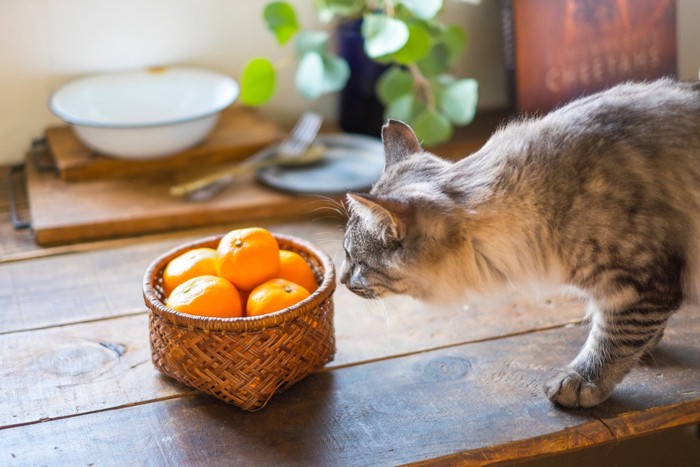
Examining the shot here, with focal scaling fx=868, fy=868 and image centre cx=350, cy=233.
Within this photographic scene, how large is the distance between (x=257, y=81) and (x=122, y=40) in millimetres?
390

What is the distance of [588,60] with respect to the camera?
2137 mm

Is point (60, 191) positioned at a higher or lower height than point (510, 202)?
lower

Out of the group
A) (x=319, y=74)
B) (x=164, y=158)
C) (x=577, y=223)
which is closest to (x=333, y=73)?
(x=319, y=74)

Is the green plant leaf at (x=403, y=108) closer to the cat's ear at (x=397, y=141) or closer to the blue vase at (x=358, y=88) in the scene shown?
the blue vase at (x=358, y=88)

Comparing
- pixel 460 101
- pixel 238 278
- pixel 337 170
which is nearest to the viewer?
pixel 238 278

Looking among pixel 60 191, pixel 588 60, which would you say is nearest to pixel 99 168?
pixel 60 191

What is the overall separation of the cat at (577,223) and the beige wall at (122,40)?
1.06m

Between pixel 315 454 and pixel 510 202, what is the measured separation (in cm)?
46

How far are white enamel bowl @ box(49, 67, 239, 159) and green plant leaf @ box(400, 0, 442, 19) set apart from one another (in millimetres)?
490

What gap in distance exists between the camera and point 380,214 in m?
1.22

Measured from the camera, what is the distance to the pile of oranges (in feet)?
4.24

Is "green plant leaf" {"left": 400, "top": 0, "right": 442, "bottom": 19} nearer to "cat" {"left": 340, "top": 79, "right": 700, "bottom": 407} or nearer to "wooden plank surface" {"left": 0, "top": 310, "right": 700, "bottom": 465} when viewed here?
"cat" {"left": 340, "top": 79, "right": 700, "bottom": 407}

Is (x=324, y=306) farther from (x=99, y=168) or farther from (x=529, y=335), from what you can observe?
(x=99, y=168)

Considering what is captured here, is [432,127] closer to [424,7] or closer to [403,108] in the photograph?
[403,108]
